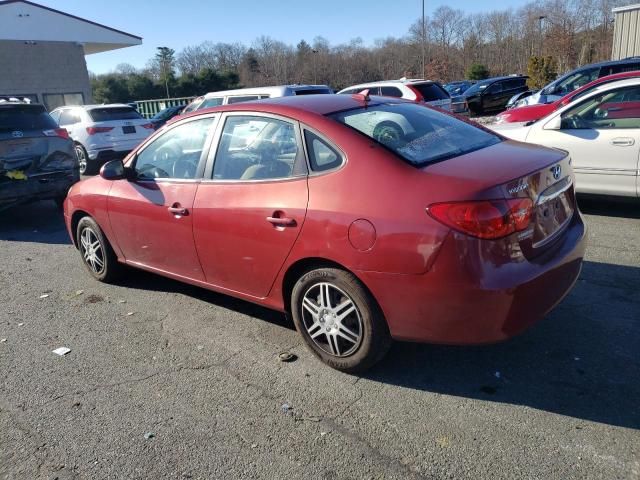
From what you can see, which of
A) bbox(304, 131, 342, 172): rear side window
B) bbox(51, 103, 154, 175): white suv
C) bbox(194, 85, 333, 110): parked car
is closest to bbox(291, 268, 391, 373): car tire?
bbox(304, 131, 342, 172): rear side window

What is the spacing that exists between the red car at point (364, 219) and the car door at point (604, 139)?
2.97 m

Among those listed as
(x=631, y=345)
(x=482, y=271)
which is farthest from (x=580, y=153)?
(x=482, y=271)

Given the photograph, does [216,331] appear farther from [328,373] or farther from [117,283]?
[117,283]

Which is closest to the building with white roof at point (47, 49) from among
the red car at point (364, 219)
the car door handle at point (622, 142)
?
the red car at point (364, 219)

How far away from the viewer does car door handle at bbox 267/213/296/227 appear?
3287mm

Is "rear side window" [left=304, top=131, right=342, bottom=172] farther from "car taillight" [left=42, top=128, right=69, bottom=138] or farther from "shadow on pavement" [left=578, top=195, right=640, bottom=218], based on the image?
"car taillight" [left=42, top=128, right=69, bottom=138]

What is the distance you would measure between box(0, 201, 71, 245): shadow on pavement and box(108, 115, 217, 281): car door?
2.97 m

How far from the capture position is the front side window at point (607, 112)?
6086 millimetres

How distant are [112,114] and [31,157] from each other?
19.9 ft

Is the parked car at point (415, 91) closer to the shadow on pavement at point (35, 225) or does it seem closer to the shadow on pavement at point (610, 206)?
the shadow on pavement at point (610, 206)

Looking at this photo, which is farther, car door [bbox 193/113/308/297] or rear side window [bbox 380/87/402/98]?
rear side window [bbox 380/87/402/98]

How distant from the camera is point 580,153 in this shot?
6.28 meters

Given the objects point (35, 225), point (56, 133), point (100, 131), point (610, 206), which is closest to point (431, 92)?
point (610, 206)

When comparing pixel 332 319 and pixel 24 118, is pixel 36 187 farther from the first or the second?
pixel 332 319
